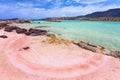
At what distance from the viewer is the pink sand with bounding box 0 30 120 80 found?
9.77 meters

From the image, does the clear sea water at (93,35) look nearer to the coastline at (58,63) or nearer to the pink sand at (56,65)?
the coastline at (58,63)

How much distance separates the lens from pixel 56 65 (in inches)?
456

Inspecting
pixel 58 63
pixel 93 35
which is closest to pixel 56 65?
pixel 58 63

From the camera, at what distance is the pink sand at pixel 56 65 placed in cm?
977

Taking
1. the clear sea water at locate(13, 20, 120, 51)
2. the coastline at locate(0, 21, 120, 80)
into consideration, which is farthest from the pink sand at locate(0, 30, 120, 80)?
the clear sea water at locate(13, 20, 120, 51)

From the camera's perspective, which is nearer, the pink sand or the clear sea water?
the pink sand

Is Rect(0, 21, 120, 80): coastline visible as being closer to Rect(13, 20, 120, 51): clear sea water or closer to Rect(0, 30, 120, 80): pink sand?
Rect(0, 30, 120, 80): pink sand

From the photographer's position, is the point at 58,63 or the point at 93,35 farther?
the point at 93,35

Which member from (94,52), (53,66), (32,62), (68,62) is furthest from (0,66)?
(94,52)

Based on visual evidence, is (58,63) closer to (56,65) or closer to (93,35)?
(56,65)

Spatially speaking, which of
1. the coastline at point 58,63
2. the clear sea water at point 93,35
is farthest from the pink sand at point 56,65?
the clear sea water at point 93,35

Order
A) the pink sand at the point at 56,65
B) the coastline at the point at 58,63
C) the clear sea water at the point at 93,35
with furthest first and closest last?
the clear sea water at the point at 93,35 → the coastline at the point at 58,63 → the pink sand at the point at 56,65

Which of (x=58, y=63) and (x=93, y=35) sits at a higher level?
(x=58, y=63)

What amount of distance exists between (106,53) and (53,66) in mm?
5624
